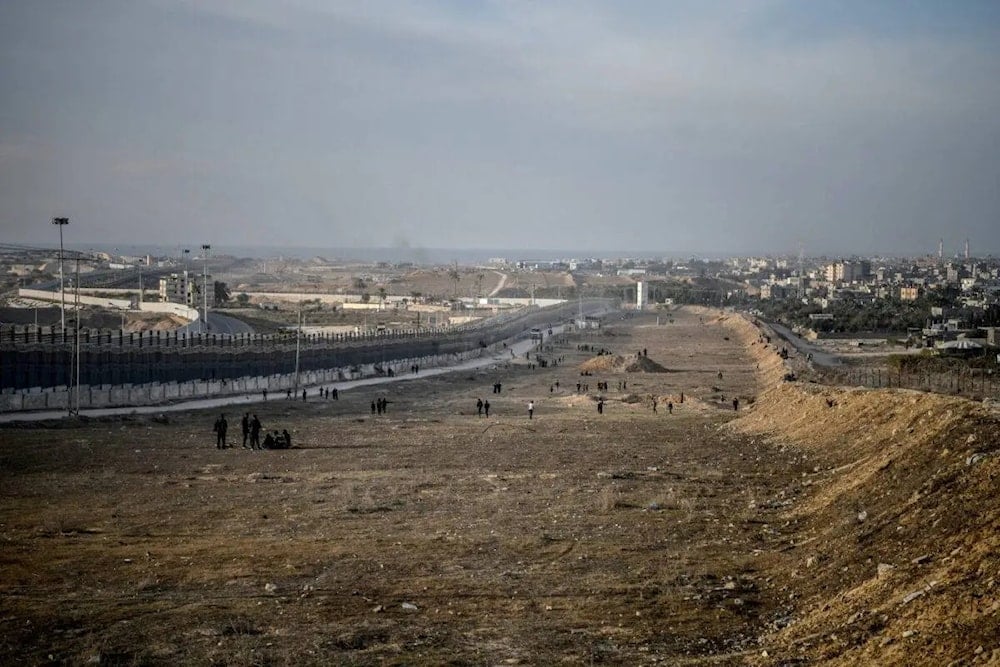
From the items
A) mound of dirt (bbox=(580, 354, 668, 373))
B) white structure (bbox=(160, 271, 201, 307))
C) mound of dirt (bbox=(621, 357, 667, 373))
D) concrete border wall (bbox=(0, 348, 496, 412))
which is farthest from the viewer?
white structure (bbox=(160, 271, 201, 307))

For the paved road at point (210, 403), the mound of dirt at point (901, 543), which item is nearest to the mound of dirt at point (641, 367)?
the paved road at point (210, 403)

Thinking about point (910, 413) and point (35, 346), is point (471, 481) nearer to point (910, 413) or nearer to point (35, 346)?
point (910, 413)

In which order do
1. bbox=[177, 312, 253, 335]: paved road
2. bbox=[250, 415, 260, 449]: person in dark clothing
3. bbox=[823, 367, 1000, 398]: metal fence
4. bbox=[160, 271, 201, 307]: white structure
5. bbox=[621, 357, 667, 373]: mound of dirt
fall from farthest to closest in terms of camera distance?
1. bbox=[160, 271, 201, 307]: white structure
2. bbox=[177, 312, 253, 335]: paved road
3. bbox=[621, 357, 667, 373]: mound of dirt
4. bbox=[823, 367, 1000, 398]: metal fence
5. bbox=[250, 415, 260, 449]: person in dark clothing

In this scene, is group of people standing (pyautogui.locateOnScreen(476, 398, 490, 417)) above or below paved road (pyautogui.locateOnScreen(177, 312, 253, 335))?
above

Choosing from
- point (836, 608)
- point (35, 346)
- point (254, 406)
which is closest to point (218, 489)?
point (836, 608)

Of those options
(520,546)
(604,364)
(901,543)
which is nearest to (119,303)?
(604,364)

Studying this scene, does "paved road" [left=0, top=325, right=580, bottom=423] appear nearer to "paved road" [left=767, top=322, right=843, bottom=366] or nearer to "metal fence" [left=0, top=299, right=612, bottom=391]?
"metal fence" [left=0, top=299, right=612, bottom=391]

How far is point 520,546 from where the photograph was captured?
1658 centimetres

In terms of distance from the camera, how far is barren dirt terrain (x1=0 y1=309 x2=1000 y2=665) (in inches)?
455

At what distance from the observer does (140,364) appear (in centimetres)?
4634

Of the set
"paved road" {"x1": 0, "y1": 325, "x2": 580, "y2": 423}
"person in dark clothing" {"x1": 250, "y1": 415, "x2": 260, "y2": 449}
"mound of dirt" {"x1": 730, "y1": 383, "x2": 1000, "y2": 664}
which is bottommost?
"paved road" {"x1": 0, "y1": 325, "x2": 580, "y2": 423}

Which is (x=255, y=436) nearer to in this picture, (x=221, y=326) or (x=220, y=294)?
(x=221, y=326)

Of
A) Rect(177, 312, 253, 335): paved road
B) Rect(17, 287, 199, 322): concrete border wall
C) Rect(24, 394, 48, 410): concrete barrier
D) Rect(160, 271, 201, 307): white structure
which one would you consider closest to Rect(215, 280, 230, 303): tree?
Rect(160, 271, 201, 307): white structure

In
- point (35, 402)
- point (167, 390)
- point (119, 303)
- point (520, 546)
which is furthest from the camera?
point (119, 303)
